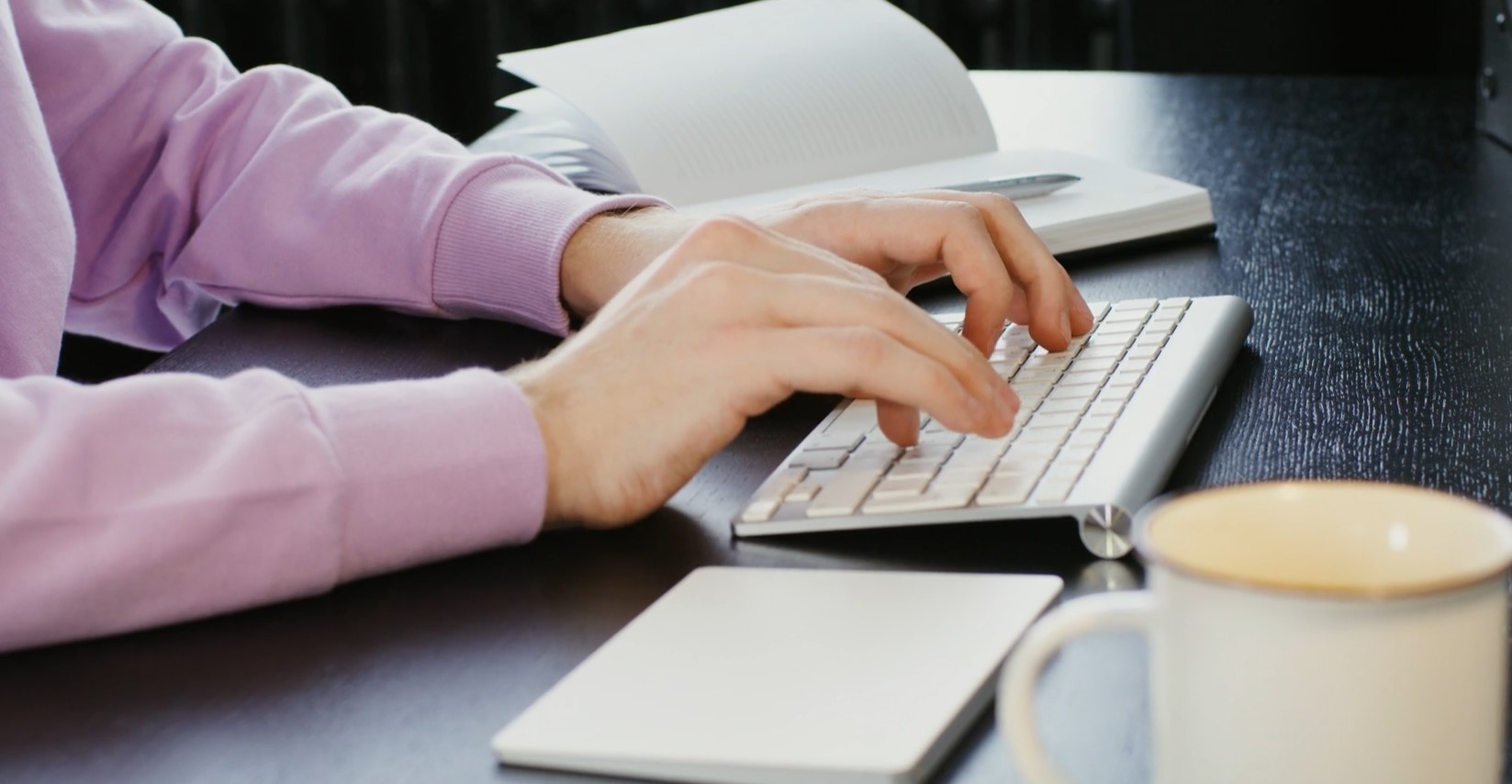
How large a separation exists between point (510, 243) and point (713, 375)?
0.35 m

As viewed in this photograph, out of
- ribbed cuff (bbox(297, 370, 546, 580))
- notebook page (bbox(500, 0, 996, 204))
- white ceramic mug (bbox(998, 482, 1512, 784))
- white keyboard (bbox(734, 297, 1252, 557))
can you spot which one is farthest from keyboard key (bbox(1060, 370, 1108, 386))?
notebook page (bbox(500, 0, 996, 204))

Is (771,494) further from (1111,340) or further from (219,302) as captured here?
(219,302)

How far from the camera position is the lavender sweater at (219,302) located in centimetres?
55

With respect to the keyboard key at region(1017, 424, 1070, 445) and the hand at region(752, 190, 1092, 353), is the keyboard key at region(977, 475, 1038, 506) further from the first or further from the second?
the hand at region(752, 190, 1092, 353)

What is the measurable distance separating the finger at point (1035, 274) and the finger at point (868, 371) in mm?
160

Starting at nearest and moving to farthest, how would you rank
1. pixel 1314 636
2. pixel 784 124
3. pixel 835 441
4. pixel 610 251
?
1. pixel 1314 636
2. pixel 835 441
3. pixel 610 251
4. pixel 784 124

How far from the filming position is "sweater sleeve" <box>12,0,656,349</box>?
943 millimetres

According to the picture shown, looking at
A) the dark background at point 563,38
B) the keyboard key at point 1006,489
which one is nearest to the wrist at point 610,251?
the keyboard key at point 1006,489

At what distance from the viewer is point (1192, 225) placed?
1043 millimetres

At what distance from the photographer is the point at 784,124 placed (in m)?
1.20

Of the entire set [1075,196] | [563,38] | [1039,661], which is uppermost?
[1039,661]

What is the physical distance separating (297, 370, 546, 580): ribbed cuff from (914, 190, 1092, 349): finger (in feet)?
0.88

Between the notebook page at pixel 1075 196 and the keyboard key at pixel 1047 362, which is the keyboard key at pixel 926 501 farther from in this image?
the notebook page at pixel 1075 196

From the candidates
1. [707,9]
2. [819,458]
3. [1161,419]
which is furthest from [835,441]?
[707,9]
